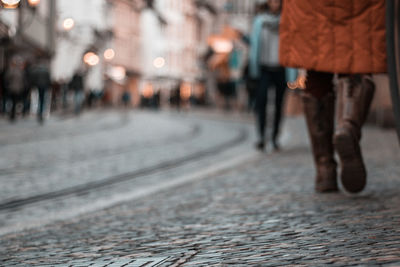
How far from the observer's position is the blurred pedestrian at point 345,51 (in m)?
4.77

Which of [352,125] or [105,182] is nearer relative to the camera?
[352,125]

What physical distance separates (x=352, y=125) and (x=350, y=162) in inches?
8.5

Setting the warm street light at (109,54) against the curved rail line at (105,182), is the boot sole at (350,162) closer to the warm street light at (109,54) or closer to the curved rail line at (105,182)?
the curved rail line at (105,182)

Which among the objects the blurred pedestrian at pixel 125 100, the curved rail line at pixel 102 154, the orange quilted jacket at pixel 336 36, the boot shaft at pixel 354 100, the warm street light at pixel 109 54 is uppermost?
the warm street light at pixel 109 54

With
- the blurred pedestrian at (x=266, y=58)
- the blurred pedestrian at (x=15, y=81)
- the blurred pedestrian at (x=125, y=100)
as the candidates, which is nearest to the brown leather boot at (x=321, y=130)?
the blurred pedestrian at (x=266, y=58)

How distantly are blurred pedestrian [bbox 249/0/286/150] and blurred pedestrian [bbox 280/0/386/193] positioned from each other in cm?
497

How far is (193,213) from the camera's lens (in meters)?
4.96

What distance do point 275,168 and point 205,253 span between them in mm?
4422


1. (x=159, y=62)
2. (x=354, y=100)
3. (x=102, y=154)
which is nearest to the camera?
(x=354, y=100)

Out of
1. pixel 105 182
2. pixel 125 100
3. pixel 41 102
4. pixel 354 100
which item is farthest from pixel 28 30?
pixel 354 100

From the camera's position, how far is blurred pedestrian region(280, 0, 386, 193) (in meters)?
4.77

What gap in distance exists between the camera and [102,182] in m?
7.38

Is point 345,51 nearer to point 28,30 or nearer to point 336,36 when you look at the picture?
point 336,36

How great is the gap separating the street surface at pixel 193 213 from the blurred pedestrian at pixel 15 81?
42.1 feet
